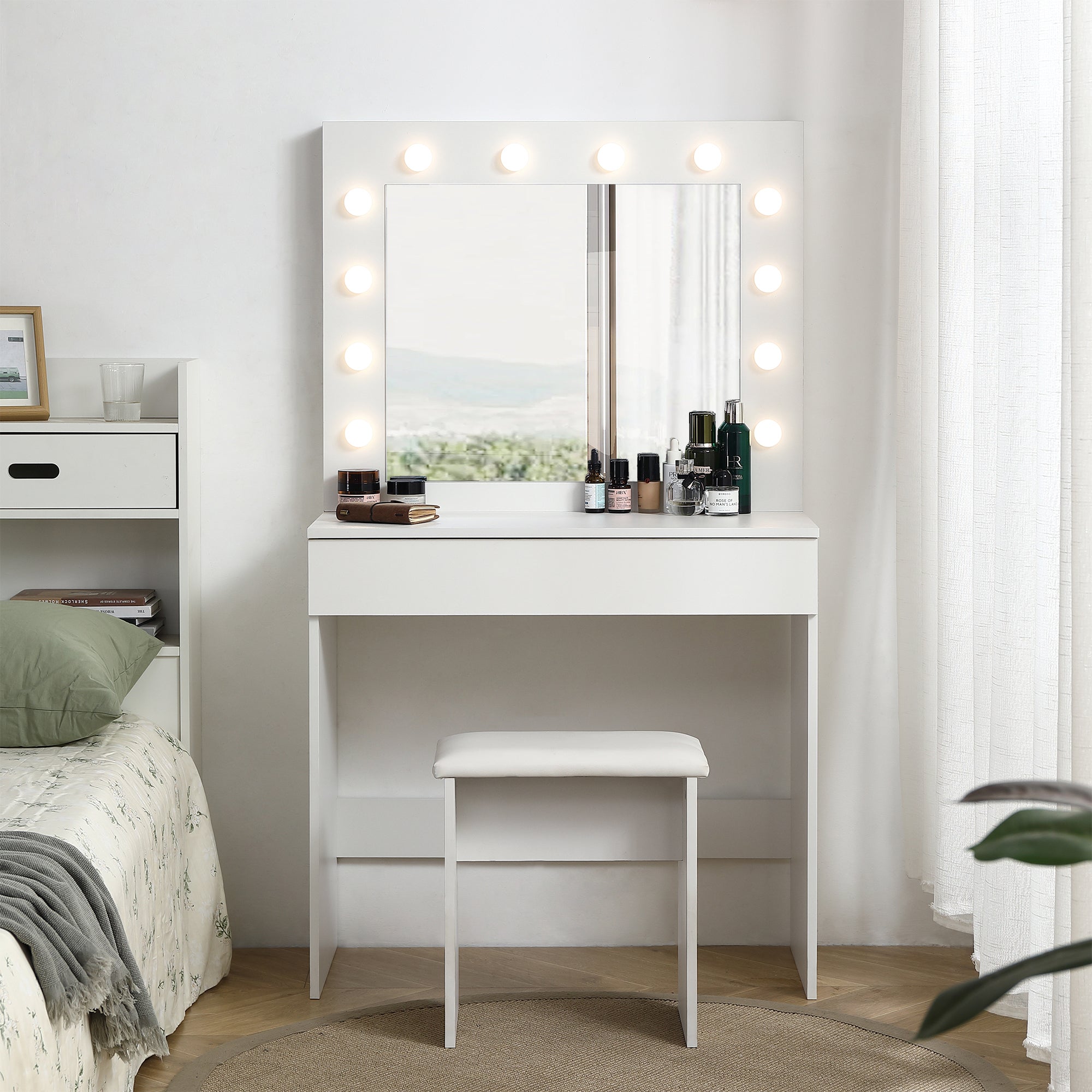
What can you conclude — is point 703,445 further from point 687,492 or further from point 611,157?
point 611,157

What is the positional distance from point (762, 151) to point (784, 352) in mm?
453

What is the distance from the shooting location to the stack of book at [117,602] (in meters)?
2.54

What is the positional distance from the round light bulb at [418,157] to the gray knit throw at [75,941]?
163cm

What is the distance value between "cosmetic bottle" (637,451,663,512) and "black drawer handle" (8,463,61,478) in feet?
4.17

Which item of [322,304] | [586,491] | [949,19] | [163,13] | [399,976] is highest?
[163,13]

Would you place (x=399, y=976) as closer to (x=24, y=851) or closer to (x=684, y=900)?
(x=684, y=900)

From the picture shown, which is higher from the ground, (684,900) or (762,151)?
(762,151)

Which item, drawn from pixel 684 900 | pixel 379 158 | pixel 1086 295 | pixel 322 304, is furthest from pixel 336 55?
pixel 684 900

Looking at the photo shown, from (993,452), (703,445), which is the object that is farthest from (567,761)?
(993,452)

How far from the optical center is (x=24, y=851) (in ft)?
5.42

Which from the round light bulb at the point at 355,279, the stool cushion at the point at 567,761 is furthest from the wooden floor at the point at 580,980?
the round light bulb at the point at 355,279

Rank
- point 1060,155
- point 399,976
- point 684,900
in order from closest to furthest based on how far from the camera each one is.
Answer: point 1060,155
point 684,900
point 399,976


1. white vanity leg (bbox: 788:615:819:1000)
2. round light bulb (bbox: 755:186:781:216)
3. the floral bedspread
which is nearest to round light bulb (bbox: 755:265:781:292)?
round light bulb (bbox: 755:186:781:216)

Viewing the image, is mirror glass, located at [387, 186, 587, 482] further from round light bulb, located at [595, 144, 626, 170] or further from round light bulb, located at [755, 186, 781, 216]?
round light bulb, located at [755, 186, 781, 216]
